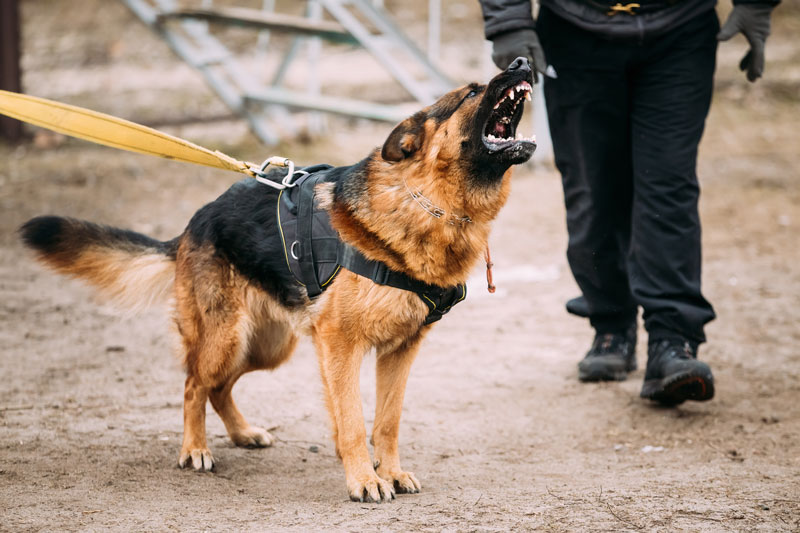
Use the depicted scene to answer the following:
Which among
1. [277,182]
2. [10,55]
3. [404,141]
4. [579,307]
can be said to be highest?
[10,55]

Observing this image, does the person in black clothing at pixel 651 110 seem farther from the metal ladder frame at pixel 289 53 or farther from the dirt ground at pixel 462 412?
the metal ladder frame at pixel 289 53

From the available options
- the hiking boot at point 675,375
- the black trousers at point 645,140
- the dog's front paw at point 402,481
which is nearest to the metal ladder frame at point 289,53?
the black trousers at point 645,140

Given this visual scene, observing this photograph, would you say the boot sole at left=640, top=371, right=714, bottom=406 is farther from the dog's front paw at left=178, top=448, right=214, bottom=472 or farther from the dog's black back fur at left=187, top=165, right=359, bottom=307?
the dog's front paw at left=178, top=448, right=214, bottom=472

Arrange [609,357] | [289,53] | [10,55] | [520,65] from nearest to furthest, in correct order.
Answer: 1. [520,65]
2. [609,357]
3. [289,53]
4. [10,55]

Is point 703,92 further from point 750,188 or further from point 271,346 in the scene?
point 750,188

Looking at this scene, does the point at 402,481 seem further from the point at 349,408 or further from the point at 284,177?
the point at 284,177

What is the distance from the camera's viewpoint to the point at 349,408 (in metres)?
3.18

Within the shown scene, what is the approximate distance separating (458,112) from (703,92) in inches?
60.6

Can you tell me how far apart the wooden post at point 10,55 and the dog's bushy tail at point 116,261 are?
683cm

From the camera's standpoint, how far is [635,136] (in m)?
4.20

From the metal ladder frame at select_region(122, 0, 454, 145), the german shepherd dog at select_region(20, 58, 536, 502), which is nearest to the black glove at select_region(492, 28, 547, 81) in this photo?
the german shepherd dog at select_region(20, 58, 536, 502)

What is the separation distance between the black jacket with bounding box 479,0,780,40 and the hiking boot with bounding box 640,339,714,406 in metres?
1.45

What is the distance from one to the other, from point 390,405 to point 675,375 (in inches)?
52.5

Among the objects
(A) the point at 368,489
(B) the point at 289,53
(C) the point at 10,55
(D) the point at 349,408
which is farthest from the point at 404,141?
(C) the point at 10,55
